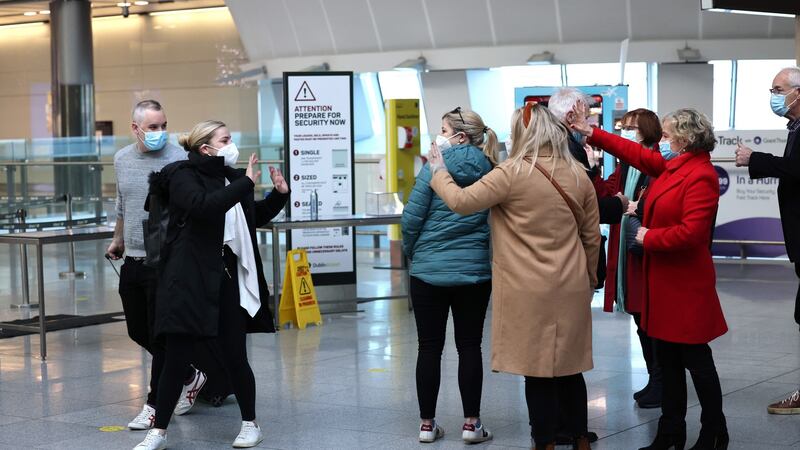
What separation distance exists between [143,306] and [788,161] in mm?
3437

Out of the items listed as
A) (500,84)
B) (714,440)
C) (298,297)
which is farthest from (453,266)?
(500,84)

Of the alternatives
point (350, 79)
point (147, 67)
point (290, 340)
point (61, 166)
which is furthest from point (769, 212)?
point (147, 67)

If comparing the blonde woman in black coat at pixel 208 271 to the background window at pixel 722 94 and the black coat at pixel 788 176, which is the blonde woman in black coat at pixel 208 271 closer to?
the black coat at pixel 788 176

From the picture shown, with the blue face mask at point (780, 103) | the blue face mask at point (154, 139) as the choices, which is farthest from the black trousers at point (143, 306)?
the blue face mask at point (780, 103)

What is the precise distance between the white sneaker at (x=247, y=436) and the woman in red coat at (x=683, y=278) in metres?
1.88

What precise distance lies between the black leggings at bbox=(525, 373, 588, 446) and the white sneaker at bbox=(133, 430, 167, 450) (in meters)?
1.76

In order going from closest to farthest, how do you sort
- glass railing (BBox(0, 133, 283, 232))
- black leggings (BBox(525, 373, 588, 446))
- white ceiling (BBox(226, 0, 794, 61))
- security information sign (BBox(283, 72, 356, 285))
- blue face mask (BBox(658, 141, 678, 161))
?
black leggings (BBox(525, 373, 588, 446)) → blue face mask (BBox(658, 141, 678, 161)) → security information sign (BBox(283, 72, 356, 285)) → glass railing (BBox(0, 133, 283, 232)) → white ceiling (BBox(226, 0, 794, 61))

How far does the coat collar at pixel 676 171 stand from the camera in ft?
17.3

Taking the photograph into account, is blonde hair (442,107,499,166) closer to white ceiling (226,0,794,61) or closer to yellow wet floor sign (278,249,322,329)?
yellow wet floor sign (278,249,322,329)

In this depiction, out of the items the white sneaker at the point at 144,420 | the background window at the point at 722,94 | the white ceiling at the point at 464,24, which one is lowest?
the white sneaker at the point at 144,420

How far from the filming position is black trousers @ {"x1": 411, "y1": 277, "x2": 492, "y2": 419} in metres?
5.64

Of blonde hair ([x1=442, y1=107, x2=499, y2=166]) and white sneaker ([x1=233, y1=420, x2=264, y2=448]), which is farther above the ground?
blonde hair ([x1=442, y1=107, x2=499, y2=166])

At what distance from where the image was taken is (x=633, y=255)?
6.32m

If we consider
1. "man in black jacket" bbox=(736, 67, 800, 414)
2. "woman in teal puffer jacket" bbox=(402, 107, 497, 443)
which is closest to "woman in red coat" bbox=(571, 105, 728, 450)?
"woman in teal puffer jacket" bbox=(402, 107, 497, 443)
